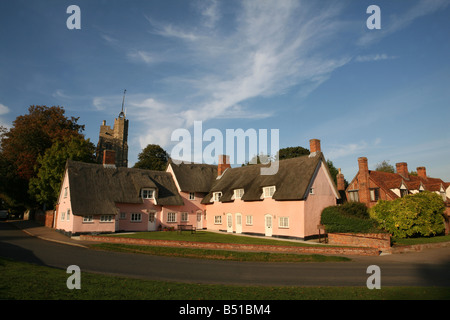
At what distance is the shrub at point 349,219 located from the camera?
26.8m

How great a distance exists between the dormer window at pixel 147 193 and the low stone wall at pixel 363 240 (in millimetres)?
20949

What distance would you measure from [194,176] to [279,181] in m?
14.4

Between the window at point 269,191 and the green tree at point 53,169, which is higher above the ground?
the green tree at point 53,169

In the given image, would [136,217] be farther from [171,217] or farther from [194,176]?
[194,176]

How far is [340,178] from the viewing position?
4209 cm

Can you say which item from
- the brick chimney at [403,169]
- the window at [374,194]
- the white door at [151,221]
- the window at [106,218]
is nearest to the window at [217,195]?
the white door at [151,221]

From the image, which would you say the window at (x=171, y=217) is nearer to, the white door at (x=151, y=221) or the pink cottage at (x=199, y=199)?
the pink cottage at (x=199, y=199)

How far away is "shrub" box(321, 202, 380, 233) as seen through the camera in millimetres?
26828

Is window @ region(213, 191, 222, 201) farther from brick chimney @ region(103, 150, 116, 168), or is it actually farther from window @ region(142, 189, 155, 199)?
brick chimney @ region(103, 150, 116, 168)

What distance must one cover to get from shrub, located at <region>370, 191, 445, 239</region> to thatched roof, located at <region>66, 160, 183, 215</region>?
22.8 meters

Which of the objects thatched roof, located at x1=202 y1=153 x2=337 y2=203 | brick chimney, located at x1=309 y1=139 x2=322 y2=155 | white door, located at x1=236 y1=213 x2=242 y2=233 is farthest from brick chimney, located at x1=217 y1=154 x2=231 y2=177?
brick chimney, located at x1=309 y1=139 x2=322 y2=155

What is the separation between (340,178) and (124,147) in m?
71.7
